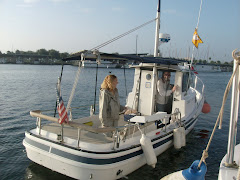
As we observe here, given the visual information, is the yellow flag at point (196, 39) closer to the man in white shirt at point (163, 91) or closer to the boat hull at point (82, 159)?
the man in white shirt at point (163, 91)

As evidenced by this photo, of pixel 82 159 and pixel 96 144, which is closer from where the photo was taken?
pixel 82 159

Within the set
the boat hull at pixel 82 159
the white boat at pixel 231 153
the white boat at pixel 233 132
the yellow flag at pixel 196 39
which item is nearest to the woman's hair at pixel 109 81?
the boat hull at pixel 82 159

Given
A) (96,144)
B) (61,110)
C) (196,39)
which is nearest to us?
(61,110)

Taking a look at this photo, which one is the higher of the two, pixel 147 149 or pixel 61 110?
pixel 61 110

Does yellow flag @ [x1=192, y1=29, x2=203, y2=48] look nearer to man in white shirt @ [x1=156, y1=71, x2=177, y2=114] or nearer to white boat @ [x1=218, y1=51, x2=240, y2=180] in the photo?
man in white shirt @ [x1=156, y1=71, x2=177, y2=114]

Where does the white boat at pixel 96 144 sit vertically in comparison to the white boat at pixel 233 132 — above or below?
below

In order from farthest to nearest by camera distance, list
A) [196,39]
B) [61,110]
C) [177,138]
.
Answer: [196,39] < [177,138] < [61,110]

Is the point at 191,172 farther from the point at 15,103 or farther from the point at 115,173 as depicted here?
the point at 15,103

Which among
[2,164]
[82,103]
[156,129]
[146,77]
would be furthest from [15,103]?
[156,129]

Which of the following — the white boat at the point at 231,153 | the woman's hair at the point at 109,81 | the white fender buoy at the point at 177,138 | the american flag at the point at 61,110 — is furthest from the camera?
the white fender buoy at the point at 177,138

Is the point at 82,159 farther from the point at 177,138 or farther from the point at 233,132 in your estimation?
the point at 177,138

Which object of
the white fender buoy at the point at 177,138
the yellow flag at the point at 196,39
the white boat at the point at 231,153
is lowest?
the white fender buoy at the point at 177,138

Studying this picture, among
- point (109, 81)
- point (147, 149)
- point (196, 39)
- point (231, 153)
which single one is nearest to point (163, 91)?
point (147, 149)

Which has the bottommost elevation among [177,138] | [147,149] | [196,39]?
[177,138]
